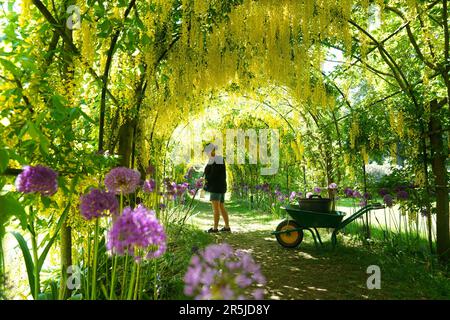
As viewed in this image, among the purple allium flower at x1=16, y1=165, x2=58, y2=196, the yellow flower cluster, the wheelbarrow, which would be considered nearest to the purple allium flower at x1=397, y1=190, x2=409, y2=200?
the wheelbarrow

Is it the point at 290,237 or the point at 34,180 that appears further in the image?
the point at 290,237

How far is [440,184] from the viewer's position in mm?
3463

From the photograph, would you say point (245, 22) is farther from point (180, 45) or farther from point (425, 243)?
point (425, 243)

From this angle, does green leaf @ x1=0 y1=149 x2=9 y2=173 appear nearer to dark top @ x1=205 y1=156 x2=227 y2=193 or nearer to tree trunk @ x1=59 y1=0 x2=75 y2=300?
tree trunk @ x1=59 y1=0 x2=75 y2=300

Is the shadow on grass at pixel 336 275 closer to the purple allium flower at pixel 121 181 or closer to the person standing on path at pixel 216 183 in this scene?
the person standing on path at pixel 216 183

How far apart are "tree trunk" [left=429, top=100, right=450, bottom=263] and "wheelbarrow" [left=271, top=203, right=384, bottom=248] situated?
0.58 meters

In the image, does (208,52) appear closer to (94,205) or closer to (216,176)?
(216,176)

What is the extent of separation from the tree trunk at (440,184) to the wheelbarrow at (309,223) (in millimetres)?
581

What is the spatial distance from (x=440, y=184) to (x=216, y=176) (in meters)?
2.89

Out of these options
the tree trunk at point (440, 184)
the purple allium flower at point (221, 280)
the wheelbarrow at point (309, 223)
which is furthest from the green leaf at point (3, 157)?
the tree trunk at point (440, 184)

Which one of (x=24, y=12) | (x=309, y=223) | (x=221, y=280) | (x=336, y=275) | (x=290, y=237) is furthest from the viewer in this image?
(x=290, y=237)

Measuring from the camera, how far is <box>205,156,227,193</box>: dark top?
16.5ft

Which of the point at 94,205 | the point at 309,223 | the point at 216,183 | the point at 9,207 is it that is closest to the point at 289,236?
the point at 309,223

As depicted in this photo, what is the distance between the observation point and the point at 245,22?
315 centimetres
